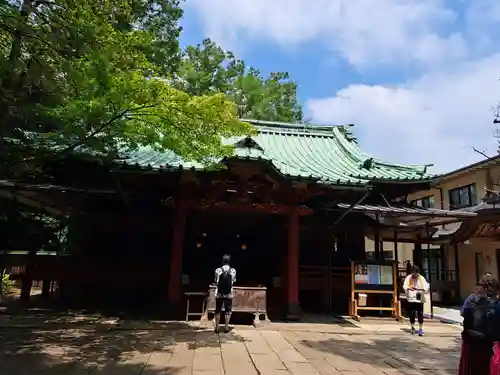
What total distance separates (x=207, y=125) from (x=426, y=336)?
25.1 ft

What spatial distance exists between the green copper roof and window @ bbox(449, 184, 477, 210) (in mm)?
9974

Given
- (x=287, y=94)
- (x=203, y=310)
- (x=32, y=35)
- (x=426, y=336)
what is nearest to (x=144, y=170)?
(x=203, y=310)

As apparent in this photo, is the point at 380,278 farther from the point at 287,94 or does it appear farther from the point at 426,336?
the point at 287,94

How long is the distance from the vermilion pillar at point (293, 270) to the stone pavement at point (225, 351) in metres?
1.07

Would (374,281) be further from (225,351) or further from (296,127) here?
(296,127)

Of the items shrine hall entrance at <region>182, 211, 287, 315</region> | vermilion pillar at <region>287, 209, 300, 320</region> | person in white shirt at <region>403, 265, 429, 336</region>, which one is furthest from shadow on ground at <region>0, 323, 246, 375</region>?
person in white shirt at <region>403, 265, 429, 336</region>

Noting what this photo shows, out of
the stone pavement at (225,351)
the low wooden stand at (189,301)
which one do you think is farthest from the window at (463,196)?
the low wooden stand at (189,301)

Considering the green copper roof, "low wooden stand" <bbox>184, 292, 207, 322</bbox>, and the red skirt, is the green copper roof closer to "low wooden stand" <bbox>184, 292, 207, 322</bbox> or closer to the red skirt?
"low wooden stand" <bbox>184, 292, 207, 322</bbox>

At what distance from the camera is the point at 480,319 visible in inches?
194

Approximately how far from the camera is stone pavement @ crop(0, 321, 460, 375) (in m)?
6.54

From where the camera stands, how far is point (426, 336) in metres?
10.1

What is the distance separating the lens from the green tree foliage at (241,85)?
3077 cm

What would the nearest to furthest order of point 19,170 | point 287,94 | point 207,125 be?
point 207,125 < point 19,170 < point 287,94

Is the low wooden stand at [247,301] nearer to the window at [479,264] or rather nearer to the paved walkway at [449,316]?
the paved walkway at [449,316]
